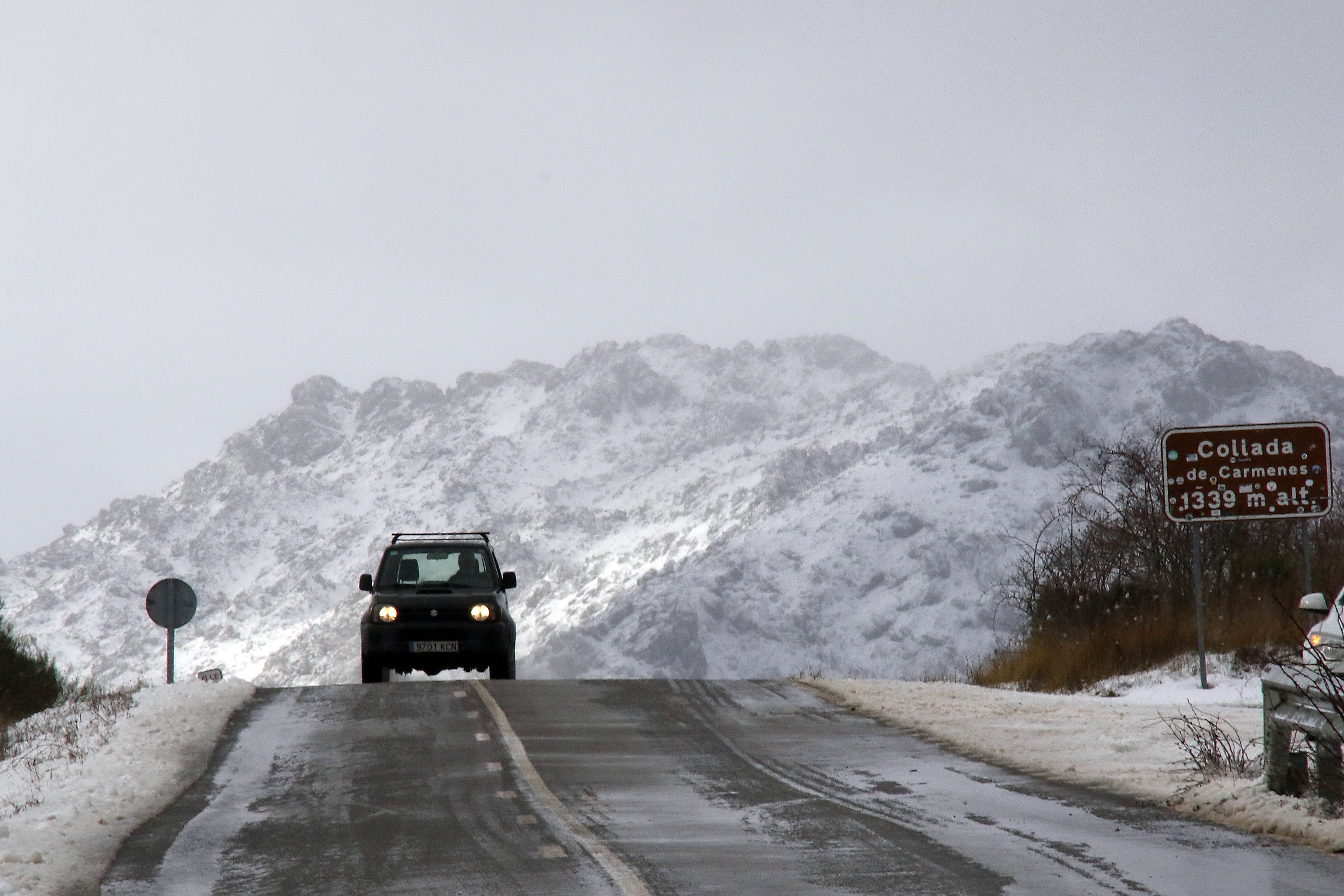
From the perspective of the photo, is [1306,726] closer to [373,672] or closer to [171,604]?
[373,672]

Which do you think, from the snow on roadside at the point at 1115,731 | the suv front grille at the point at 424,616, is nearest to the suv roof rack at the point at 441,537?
the suv front grille at the point at 424,616

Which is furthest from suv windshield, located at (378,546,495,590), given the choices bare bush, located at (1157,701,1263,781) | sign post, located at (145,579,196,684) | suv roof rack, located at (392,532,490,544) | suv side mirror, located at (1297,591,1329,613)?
suv side mirror, located at (1297,591,1329,613)

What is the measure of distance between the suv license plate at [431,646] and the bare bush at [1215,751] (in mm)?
9022

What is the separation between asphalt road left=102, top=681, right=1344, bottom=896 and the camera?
6.53m

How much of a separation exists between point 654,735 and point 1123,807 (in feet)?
16.0

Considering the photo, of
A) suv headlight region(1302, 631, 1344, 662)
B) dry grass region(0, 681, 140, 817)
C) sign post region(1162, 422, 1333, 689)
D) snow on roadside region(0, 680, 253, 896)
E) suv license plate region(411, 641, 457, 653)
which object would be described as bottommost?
dry grass region(0, 681, 140, 817)

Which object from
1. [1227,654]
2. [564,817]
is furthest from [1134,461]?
[564,817]

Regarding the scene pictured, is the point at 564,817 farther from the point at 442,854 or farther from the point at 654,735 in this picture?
the point at 654,735

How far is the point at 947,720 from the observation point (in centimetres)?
1317

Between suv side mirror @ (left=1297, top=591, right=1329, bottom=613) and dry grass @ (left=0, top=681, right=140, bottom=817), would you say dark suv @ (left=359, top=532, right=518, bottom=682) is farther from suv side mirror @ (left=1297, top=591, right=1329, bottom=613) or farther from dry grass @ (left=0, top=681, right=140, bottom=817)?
suv side mirror @ (left=1297, top=591, right=1329, bottom=613)

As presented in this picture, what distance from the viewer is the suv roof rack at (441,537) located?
1794cm

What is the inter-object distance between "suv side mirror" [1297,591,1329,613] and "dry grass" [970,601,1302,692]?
9.03m

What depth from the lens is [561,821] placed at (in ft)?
26.9

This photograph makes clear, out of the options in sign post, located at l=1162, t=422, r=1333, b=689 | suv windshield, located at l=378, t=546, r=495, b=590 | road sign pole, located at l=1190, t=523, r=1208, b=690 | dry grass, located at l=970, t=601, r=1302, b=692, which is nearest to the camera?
road sign pole, located at l=1190, t=523, r=1208, b=690
